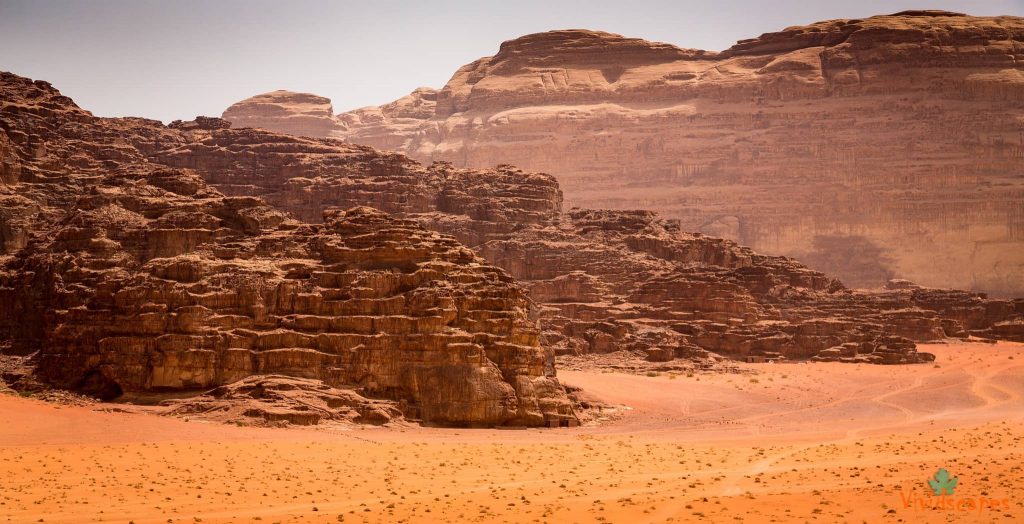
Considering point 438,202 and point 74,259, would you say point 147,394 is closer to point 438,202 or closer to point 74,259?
point 74,259

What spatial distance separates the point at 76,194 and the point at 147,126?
30456 mm

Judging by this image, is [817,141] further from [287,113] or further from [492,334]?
[492,334]

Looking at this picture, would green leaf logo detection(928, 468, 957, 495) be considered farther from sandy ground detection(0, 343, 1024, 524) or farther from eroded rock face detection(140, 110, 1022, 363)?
eroded rock face detection(140, 110, 1022, 363)

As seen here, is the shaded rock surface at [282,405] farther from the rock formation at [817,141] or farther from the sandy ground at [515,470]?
the rock formation at [817,141]

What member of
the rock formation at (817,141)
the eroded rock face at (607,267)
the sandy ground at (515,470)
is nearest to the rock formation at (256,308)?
the eroded rock face at (607,267)

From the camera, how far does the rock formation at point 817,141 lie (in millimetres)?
138875

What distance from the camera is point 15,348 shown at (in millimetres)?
51906

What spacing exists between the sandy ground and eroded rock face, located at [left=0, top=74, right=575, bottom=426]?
226cm

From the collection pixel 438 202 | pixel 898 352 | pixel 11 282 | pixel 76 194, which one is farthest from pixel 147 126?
pixel 898 352

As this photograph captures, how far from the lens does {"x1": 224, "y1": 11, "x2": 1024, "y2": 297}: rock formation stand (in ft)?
456

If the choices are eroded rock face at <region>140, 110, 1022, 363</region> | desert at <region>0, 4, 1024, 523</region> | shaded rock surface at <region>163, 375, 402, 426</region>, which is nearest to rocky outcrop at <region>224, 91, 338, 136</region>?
desert at <region>0, 4, 1024, 523</region>

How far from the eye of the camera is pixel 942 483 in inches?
1146

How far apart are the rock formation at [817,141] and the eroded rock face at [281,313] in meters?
90.7

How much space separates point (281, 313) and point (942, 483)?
24.6 meters
